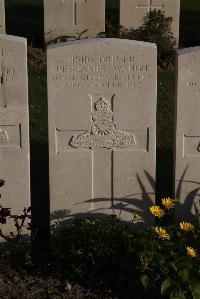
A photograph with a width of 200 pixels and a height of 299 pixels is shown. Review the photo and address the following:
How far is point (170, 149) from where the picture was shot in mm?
7875

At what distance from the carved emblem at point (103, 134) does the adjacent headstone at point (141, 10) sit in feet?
22.8

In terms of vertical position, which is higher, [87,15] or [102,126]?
[87,15]

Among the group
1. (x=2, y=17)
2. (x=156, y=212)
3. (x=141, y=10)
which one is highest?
(x=141, y=10)

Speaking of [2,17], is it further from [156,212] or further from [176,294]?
[176,294]

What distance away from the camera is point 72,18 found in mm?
11922

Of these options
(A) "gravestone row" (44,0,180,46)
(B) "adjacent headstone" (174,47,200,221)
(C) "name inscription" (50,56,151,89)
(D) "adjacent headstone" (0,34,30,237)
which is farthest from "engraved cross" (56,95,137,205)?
(A) "gravestone row" (44,0,180,46)

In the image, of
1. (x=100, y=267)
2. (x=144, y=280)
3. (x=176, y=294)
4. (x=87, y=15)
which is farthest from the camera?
(x=87, y=15)

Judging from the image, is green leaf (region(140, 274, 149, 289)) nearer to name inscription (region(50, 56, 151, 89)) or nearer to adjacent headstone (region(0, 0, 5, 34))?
name inscription (region(50, 56, 151, 89))

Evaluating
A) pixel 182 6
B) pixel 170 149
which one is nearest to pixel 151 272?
pixel 170 149

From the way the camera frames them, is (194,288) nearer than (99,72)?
Yes

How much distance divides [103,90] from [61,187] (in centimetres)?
87

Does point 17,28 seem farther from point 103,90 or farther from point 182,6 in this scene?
point 103,90

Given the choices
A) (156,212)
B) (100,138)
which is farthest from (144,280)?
(100,138)

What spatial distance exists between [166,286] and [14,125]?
69.4 inches
